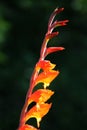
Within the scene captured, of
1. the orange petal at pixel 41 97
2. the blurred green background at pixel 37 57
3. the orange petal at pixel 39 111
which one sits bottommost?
the orange petal at pixel 39 111

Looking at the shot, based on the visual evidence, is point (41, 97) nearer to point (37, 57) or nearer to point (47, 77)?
point (47, 77)

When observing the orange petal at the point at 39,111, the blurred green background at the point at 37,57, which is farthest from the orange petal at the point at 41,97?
the blurred green background at the point at 37,57

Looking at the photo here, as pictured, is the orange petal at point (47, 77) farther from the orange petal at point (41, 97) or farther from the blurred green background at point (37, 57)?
the blurred green background at point (37, 57)

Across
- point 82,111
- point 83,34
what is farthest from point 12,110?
point 83,34

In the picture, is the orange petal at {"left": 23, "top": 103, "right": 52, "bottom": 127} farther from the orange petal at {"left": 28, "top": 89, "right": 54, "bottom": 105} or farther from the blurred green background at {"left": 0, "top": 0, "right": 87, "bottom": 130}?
the blurred green background at {"left": 0, "top": 0, "right": 87, "bottom": 130}

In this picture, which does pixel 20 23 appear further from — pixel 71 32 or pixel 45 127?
pixel 45 127

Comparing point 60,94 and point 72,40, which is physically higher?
point 72,40

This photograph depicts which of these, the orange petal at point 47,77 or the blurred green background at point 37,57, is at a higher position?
the blurred green background at point 37,57

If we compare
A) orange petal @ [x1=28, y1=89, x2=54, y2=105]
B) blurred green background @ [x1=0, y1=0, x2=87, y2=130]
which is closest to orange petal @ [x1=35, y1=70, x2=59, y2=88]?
orange petal @ [x1=28, y1=89, x2=54, y2=105]
